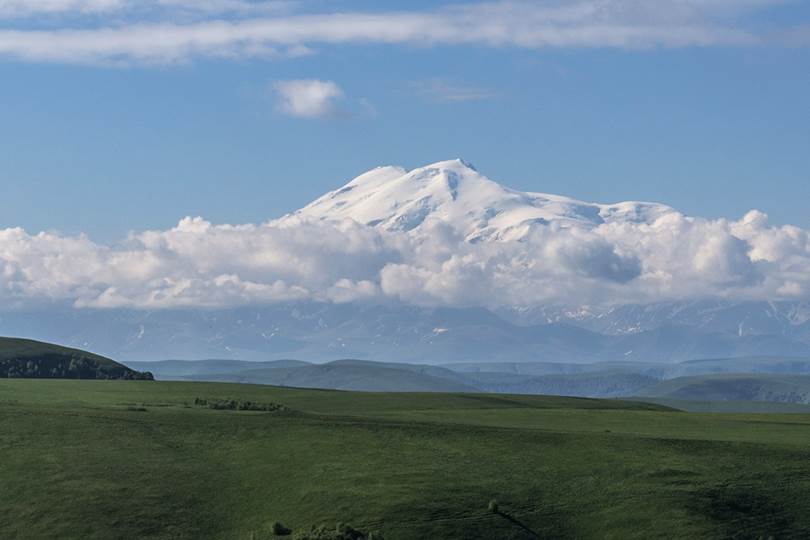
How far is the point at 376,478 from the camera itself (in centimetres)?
10231

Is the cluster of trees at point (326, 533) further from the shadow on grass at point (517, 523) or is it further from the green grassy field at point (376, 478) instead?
the shadow on grass at point (517, 523)

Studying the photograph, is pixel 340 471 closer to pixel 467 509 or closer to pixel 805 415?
pixel 467 509

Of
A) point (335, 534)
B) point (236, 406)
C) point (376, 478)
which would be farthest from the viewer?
point (236, 406)

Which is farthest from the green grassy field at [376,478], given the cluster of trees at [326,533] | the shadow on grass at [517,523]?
the cluster of trees at [326,533]

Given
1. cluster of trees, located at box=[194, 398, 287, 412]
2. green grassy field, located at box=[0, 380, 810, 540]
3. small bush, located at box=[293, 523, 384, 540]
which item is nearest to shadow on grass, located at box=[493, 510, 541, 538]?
green grassy field, located at box=[0, 380, 810, 540]

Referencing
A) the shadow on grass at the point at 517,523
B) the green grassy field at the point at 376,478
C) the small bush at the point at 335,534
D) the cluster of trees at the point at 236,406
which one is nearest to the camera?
the small bush at the point at 335,534

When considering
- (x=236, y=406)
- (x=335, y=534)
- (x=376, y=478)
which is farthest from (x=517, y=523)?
(x=236, y=406)

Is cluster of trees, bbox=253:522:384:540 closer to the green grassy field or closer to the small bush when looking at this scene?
the small bush

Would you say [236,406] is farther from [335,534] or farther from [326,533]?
[335,534]

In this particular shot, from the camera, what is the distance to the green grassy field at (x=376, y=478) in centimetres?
9325

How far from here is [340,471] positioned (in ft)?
343

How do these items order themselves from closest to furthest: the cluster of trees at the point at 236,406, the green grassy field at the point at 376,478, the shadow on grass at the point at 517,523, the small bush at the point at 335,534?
the small bush at the point at 335,534 < the shadow on grass at the point at 517,523 < the green grassy field at the point at 376,478 < the cluster of trees at the point at 236,406

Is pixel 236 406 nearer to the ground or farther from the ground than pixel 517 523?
farther from the ground

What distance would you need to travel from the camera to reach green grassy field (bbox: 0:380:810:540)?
3671 inches
